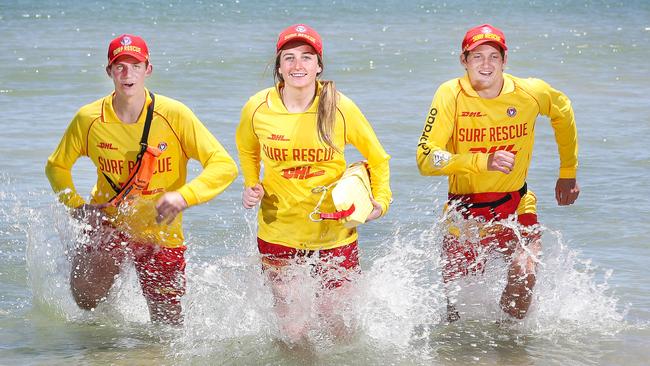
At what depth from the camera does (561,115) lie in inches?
276

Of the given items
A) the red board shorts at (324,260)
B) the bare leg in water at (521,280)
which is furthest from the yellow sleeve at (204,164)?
the bare leg in water at (521,280)

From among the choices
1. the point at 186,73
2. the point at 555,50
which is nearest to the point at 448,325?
the point at 186,73

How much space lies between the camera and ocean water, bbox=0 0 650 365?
22.5ft

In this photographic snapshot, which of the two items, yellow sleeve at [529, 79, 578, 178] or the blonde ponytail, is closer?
the blonde ponytail

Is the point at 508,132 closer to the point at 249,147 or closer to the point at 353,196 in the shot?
the point at 353,196

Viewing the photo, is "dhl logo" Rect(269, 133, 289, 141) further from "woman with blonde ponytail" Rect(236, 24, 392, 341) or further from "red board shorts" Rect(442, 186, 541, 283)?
"red board shorts" Rect(442, 186, 541, 283)

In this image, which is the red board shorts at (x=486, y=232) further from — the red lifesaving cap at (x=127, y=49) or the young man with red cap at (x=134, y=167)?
the red lifesaving cap at (x=127, y=49)

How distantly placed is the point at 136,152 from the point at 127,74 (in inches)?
16.9

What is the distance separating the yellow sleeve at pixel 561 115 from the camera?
22.9 ft

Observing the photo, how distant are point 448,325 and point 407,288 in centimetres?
47

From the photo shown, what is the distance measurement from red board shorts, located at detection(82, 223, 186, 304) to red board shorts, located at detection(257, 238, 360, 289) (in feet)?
2.50

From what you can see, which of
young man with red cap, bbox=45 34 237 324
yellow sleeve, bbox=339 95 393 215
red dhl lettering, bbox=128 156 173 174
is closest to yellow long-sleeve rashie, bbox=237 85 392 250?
yellow sleeve, bbox=339 95 393 215

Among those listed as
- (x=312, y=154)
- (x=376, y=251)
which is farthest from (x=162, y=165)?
(x=376, y=251)

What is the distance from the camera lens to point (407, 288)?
716 centimetres
